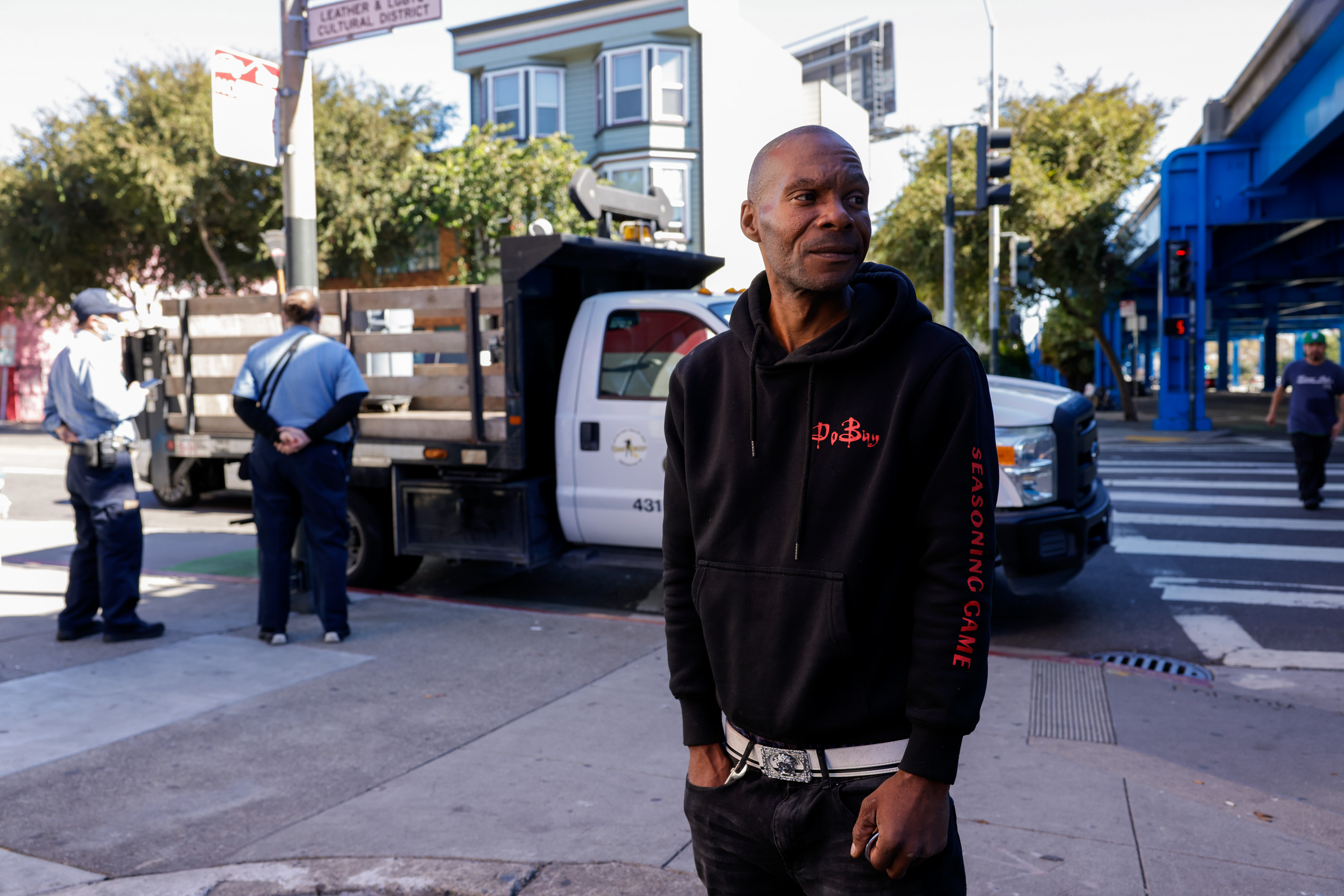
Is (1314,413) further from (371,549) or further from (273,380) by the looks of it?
(273,380)

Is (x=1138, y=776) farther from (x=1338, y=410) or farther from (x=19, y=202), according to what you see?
(x=19, y=202)

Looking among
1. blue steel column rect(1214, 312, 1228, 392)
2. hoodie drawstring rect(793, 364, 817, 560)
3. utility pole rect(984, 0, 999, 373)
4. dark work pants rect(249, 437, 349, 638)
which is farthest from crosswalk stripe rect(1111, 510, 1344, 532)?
blue steel column rect(1214, 312, 1228, 392)

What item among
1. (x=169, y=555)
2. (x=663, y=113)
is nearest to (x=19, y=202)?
(x=663, y=113)

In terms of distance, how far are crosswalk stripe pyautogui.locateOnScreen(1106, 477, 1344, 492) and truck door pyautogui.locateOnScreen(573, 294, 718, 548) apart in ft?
27.8

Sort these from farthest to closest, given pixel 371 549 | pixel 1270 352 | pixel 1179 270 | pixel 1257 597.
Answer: pixel 1270 352, pixel 1179 270, pixel 371 549, pixel 1257 597

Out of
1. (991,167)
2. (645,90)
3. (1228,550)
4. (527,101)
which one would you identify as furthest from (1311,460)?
(527,101)

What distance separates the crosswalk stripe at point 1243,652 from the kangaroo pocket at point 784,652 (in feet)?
17.7

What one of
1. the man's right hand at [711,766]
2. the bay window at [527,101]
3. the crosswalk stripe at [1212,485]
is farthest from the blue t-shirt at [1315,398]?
the bay window at [527,101]

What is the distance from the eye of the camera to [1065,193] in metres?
26.2

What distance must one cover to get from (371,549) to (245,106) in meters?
3.12

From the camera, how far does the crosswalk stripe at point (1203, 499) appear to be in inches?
472

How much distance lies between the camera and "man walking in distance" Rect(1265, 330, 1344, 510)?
36.7 ft

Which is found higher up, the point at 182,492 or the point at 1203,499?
the point at 182,492

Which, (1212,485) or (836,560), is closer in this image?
(836,560)
